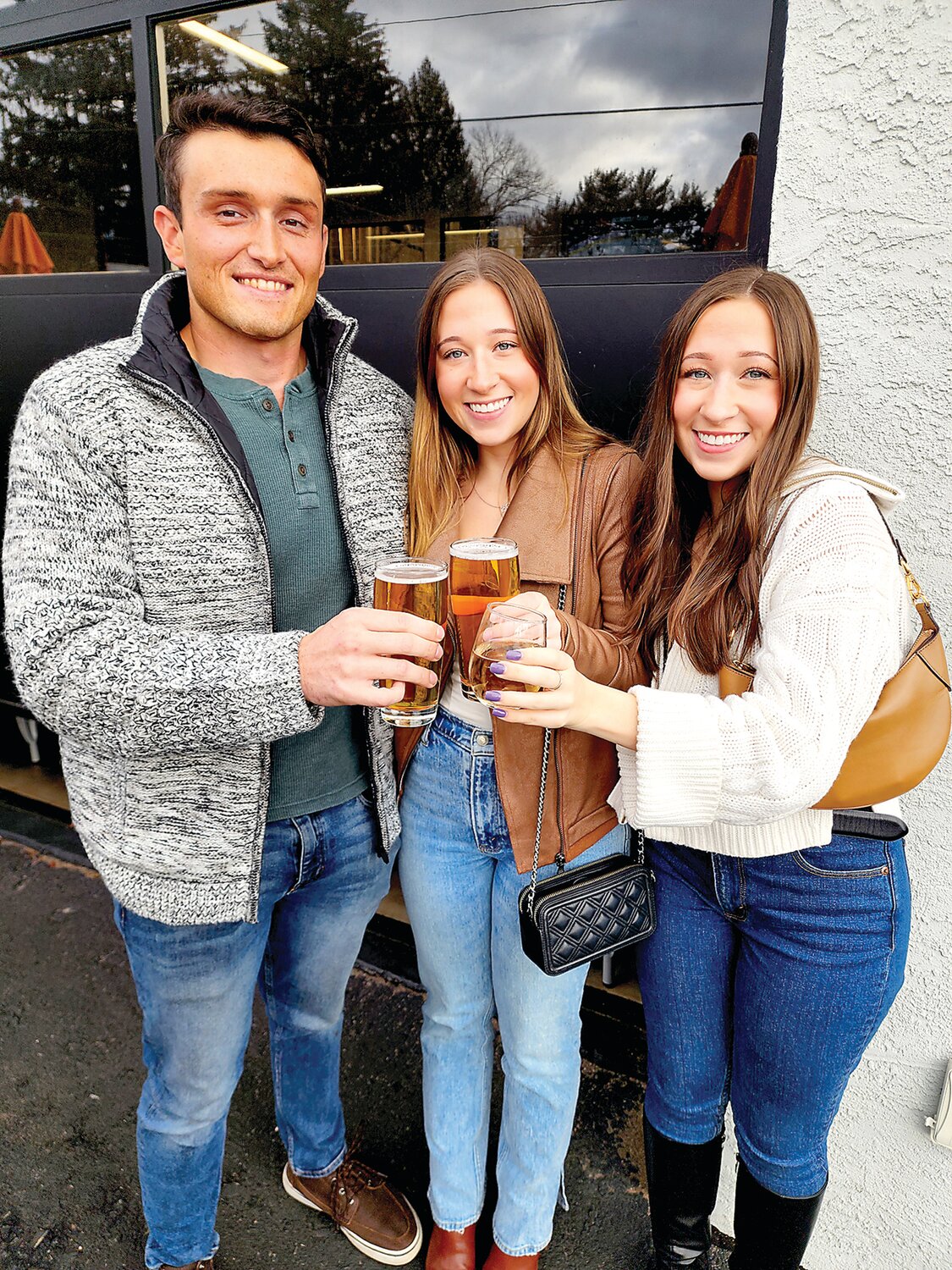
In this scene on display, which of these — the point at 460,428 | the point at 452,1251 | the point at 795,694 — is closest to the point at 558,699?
the point at 795,694

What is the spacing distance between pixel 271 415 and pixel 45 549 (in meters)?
0.54

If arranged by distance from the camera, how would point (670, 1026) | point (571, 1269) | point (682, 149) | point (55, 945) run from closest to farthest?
1. point (670, 1026)
2. point (571, 1269)
3. point (682, 149)
4. point (55, 945)

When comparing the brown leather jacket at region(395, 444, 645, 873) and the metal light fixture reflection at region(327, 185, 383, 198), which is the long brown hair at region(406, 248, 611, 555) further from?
the metal light fixture reflection at region(327, 185, 383, 198)

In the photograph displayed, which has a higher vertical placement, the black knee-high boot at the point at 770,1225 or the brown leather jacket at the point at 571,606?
the brown leather jacket at the point at 571,606

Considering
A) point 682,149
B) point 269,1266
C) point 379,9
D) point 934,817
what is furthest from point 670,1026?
point 379,9

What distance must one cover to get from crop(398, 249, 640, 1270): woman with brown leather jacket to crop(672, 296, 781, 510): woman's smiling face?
0.86 ft

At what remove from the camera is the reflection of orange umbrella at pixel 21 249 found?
3574 millimetres

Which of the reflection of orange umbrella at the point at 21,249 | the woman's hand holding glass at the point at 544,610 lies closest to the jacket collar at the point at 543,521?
the woman's hand holding glass at the point at 544,610

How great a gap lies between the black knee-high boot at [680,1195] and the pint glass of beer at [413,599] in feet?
3.81

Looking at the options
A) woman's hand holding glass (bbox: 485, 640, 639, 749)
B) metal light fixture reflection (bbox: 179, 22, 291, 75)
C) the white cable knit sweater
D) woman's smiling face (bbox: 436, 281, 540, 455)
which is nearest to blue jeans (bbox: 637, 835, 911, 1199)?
the white cable knit sweater

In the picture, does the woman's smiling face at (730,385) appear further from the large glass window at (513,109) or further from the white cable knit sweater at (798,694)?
the large glass window at (513,109)

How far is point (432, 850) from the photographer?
1.82 meters

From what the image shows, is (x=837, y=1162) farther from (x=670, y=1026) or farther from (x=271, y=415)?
(x=271, y=415)

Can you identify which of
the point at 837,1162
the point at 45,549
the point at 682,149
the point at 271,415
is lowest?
the point at 837,1162
